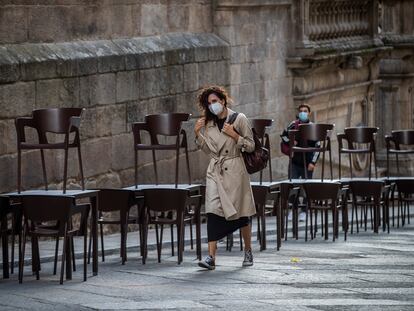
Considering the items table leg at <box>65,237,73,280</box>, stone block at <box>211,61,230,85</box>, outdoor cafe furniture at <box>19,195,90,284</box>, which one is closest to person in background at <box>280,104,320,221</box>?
stone block at <box>211,61,230,85</box>

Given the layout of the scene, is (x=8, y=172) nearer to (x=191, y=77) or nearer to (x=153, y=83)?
(x=153, y=83)

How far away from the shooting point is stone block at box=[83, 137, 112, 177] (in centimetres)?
1780

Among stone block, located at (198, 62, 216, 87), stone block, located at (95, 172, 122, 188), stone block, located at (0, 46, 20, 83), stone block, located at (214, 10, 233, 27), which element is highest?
stone block, located at (214, 10, 233, 27)

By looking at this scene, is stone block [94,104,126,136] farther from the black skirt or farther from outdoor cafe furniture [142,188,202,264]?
the black skirt

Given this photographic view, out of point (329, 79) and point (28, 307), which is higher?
point (329, 79)

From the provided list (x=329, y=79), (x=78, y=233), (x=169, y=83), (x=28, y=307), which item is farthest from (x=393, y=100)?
(x=28, y=307)

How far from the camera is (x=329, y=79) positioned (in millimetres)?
26344

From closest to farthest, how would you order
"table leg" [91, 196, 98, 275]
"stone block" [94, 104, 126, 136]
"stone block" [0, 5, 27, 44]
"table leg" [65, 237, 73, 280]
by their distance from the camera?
1. "table leg" [65, 237, 73, 280]
2. "table leg" [91, 196, 98, 275]
3. "stone block" [0, 5, 27, 44]
4. "stone block" [94, 104, 126, 136]

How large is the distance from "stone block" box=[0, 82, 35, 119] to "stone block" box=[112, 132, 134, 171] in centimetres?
215

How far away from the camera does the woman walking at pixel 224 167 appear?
14492mm

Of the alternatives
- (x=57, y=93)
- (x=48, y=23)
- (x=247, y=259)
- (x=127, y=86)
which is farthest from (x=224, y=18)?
(x=247, y=259)

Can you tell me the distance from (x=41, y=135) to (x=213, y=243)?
1.87 metres

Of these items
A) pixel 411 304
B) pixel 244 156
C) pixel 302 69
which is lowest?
pixel 411 304

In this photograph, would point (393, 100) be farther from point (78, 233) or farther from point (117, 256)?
point (78, 233)
